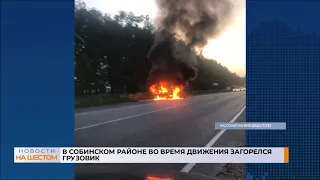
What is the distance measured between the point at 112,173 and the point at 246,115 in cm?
116

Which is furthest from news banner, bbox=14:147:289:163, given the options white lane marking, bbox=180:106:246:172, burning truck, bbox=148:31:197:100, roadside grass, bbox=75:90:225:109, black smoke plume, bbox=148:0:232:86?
black smoke plume, bbox=148:0:232:86

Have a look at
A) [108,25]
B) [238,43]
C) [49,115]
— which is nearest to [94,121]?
[49,115]

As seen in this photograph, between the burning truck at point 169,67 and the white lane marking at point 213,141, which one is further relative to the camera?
the burning truck at point 169,67

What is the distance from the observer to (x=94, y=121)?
9.20 ft

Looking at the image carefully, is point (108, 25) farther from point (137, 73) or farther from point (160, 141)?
point (160, 141)

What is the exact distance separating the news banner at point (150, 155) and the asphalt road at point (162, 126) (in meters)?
0.04

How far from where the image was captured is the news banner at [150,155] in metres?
2.64

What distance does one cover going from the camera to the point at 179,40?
111 inches

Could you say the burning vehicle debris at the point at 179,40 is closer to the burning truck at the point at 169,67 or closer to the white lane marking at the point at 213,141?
the burning truck at the point at 169,67

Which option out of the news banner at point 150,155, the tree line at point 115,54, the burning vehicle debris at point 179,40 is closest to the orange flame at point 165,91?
the burning vehicle debris at point 179,40

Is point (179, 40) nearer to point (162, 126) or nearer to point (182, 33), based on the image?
point (182, 33)

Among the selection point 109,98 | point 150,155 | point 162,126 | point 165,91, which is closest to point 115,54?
point 109,98

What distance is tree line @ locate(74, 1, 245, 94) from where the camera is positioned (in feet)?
8.98

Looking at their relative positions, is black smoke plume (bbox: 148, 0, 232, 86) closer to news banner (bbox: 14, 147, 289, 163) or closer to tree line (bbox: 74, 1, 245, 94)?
tree line (bbox: 74, 1, 245, 94)
